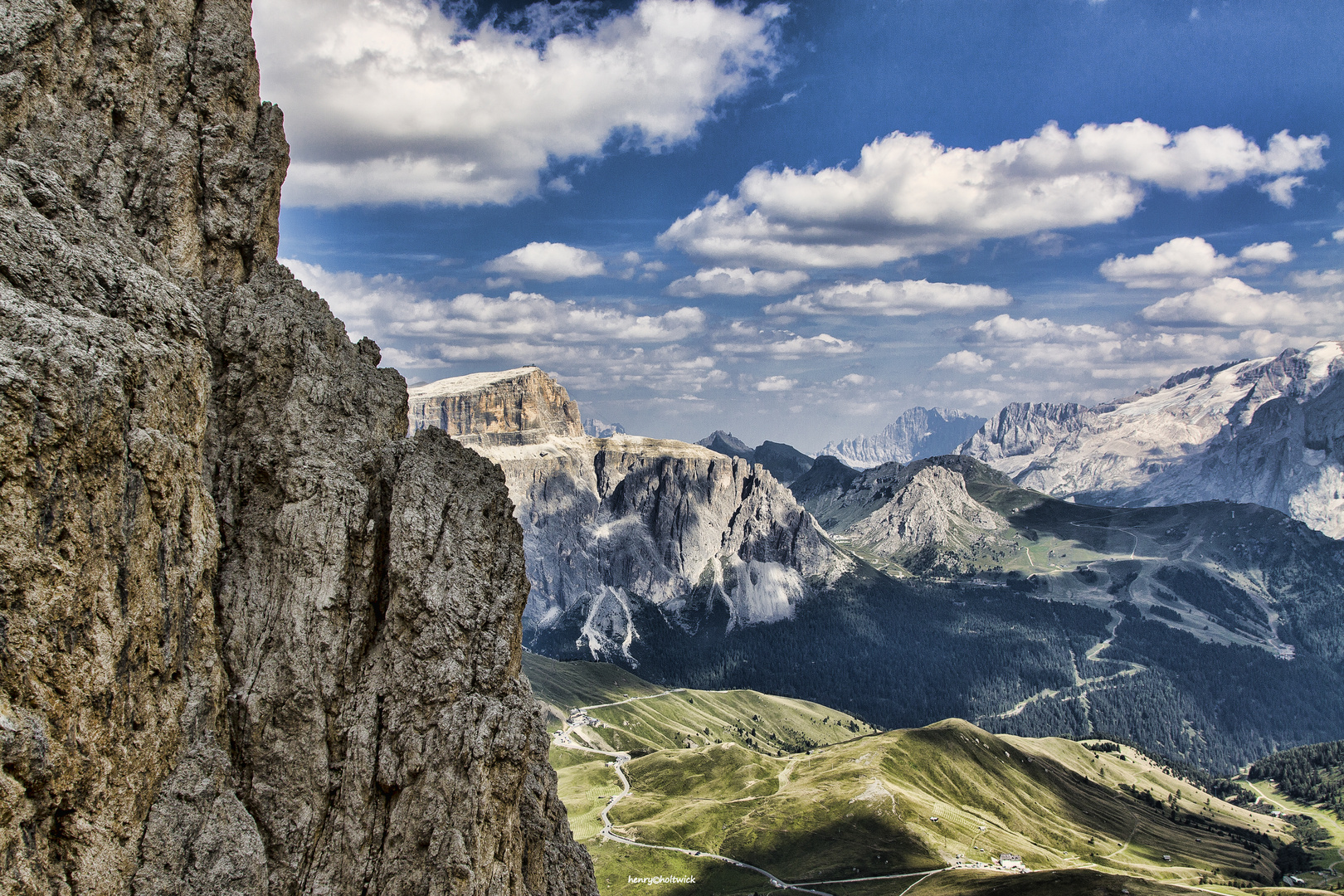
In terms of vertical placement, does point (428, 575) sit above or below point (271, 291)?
below

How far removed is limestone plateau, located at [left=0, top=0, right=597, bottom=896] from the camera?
83.3 feet

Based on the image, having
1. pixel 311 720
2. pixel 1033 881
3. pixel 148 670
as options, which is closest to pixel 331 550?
pixel 311 720

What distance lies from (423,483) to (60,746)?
781 inches

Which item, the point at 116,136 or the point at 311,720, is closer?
the point at 311,720

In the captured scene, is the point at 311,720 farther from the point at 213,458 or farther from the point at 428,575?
the point at 213,458

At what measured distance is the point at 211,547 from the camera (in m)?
33.6

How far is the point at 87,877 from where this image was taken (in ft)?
86.7

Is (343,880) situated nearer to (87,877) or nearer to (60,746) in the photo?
(87,877)

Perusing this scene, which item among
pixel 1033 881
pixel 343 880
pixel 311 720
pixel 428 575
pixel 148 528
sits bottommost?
pixel 1033 881

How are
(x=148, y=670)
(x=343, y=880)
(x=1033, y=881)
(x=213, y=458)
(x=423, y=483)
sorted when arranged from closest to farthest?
(x=148, y=670), (x=343, y=880), (x=213, y=458), (x=423, y=483), (x=1033, y=881)

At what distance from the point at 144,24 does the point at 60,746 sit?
115 ft

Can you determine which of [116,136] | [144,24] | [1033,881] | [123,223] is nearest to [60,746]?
[123,223]

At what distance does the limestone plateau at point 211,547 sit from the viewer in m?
25.4

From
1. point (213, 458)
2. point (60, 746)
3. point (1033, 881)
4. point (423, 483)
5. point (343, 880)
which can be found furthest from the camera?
point (1033, 881)
